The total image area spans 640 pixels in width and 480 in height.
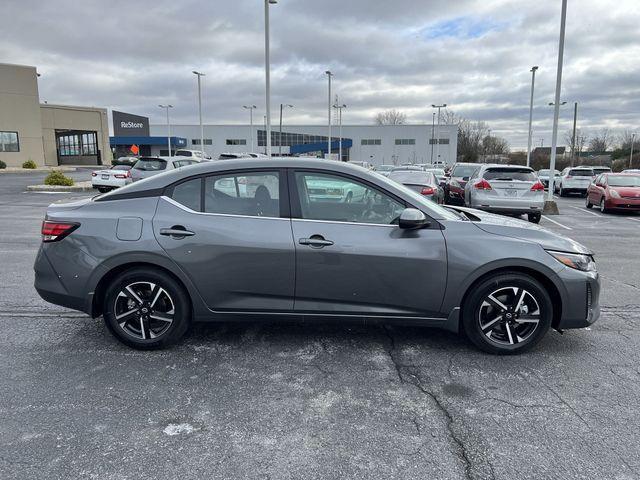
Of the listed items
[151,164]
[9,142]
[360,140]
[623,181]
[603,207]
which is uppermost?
[360,140]

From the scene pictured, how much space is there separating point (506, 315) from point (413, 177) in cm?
947

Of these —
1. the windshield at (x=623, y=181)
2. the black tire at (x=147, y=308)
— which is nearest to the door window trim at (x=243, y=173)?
the black tire at (x=147, y=308)

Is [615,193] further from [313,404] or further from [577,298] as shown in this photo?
[313,404]

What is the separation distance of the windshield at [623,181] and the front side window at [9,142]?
152 ft

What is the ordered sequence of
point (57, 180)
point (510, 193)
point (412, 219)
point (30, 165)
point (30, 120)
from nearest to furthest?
point (412, 219) < point (510, 193) < point (57, 180) < point (30, 165) < point (30, 120)

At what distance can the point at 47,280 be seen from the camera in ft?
13.3

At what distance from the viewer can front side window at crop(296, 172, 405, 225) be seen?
3906 millimetres

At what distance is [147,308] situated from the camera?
3969mm

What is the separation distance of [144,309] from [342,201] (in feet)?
6.24

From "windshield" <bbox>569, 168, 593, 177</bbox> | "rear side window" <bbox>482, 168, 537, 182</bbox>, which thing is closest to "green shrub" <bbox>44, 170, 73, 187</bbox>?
"rear side window" <bbox>482, 168, 537, 182</bbox>

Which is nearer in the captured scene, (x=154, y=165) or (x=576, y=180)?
(x=154, y=165)

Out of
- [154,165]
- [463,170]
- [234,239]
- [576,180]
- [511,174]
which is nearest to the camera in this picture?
[234,239]

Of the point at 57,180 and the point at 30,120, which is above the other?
the point at 30,120

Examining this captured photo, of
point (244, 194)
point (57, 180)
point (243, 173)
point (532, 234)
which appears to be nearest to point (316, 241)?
point (244, 194)
